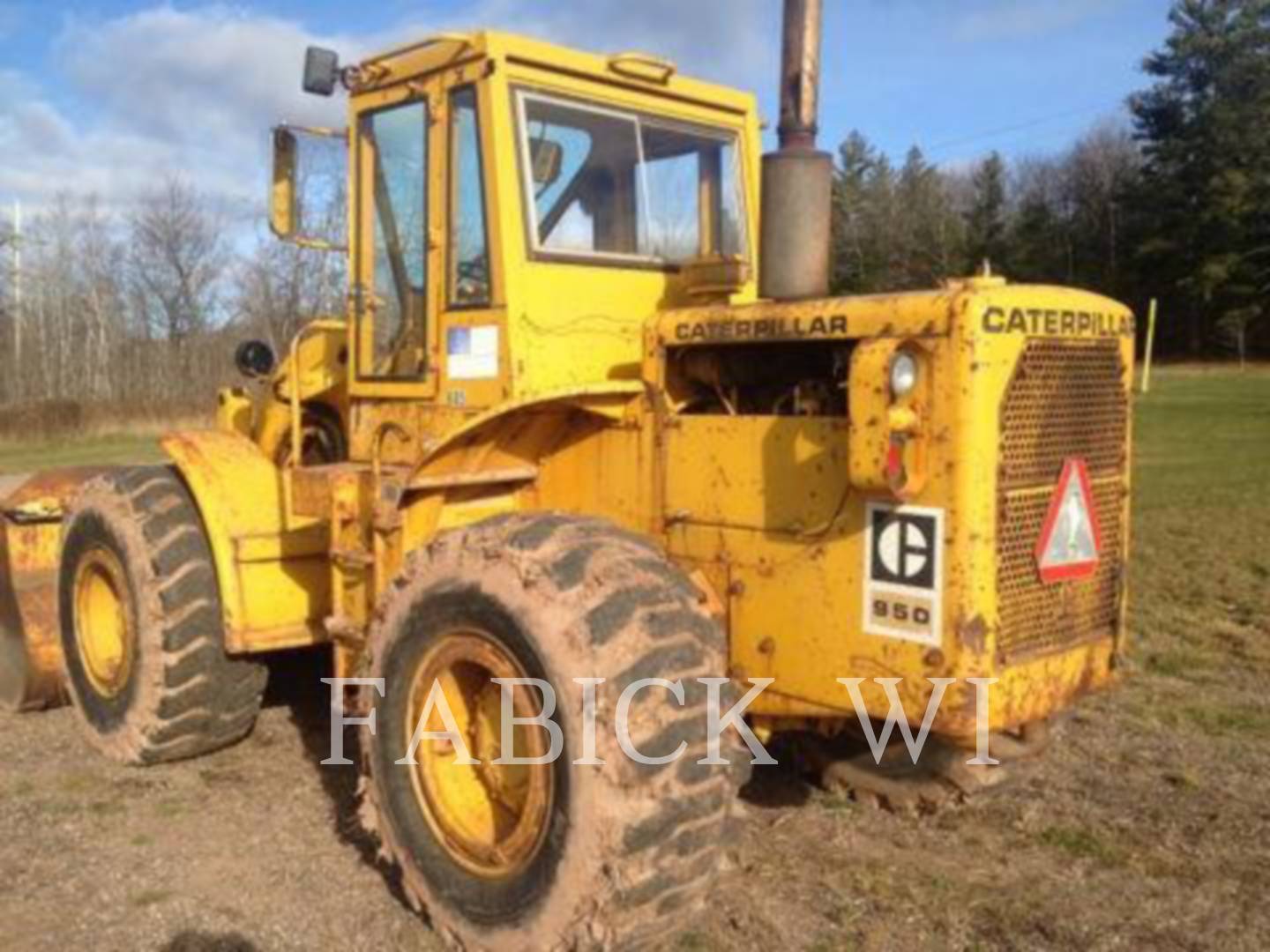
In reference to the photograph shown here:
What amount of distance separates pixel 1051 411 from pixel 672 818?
67.5 inches

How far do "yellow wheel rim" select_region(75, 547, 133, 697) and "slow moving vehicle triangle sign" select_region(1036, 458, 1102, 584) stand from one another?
433 cm

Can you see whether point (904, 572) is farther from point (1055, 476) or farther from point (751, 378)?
point (751, 378)

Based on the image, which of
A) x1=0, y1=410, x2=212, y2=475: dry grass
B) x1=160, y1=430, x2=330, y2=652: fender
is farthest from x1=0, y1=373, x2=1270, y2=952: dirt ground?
x1=0, y1=410, x2=212, y2=475: dry grass

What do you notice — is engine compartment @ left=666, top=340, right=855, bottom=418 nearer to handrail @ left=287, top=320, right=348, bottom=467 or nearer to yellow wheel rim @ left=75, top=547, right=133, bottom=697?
handrail @ left=287, top=320, right=348, bottom=467

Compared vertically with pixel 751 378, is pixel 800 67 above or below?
above

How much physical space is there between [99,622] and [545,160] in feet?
11.2

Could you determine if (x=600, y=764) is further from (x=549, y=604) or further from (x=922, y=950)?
(x=922, y=950)

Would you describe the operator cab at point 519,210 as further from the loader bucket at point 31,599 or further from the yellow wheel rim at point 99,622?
the loader bucket at point 31,599

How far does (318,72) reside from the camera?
541 cm

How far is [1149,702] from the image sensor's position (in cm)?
700

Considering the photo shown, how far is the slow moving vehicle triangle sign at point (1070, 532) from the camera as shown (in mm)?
4184

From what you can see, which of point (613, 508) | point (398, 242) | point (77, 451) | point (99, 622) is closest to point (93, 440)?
point (77, 451)

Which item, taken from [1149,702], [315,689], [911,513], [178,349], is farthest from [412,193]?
[178,349]

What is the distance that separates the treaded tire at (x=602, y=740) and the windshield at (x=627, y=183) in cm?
138
